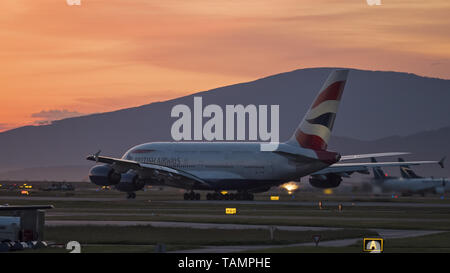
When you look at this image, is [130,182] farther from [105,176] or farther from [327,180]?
[327,180]

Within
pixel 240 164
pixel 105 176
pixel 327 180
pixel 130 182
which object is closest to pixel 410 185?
pixel 327 180

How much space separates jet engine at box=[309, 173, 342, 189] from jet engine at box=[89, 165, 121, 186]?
21.8m

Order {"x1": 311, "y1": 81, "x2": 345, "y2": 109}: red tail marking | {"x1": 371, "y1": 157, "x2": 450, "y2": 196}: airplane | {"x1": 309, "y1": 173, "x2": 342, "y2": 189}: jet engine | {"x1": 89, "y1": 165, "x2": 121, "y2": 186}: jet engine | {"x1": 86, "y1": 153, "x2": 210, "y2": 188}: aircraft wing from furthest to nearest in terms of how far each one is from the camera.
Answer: {"x1": 309, "y1": 173, "x2": 342, "y2": 189}: jet engine, {"x1": 371, "y1": 157, "x2": 450, "y2": 196}: airplane, {"x1": 89, "y1": 165, "x2": 121, "y2": 186}: jet engine, {"x1": 86, "y1": 153, "x2": 210, "y2": 188}: aircraft wing, {"x1": 311, "y1": 81, "x2": 345, "y2": 109}: red tail marking

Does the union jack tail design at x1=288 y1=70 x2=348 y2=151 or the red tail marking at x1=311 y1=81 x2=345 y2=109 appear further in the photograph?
the union jack tail design at x1=288 y1=70 x2=348 y2=151

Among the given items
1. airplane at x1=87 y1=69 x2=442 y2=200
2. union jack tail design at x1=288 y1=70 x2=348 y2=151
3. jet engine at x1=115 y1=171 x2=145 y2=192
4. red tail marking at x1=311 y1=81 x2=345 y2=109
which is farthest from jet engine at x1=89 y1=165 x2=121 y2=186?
red tail marking at x1=311 y1=81 x2=345 y2=109

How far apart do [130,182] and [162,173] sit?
3902mm

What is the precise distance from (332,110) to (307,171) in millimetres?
6674

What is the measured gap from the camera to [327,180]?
10275 cm

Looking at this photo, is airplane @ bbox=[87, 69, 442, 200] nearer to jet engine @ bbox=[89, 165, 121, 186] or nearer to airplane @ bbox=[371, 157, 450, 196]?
jet engine @ bbox=[89, 165, 121, 186]

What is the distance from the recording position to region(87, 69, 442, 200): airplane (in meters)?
89.6

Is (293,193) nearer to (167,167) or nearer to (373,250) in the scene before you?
(167,167)

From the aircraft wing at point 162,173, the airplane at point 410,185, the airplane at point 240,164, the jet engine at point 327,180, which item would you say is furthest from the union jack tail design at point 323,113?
the aircraft wing at point 162,173

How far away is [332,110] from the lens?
8919 centimetres
